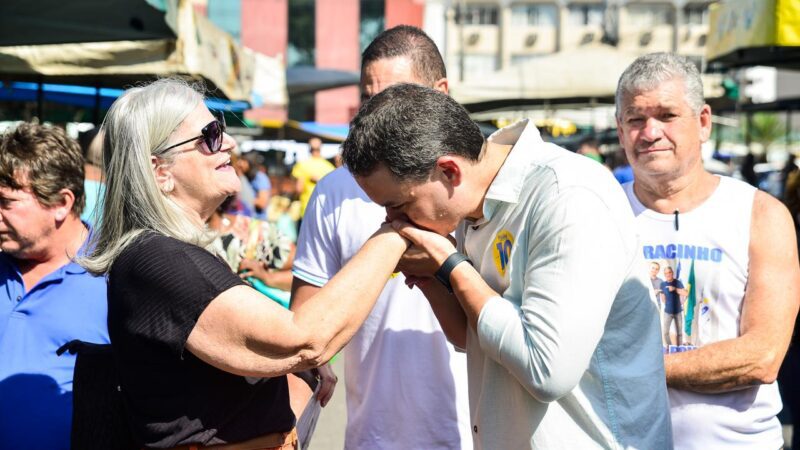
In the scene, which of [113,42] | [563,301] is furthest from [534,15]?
[563,301]

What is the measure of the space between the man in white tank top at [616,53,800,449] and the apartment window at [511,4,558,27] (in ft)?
199

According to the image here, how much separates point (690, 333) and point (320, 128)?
24.0 metres

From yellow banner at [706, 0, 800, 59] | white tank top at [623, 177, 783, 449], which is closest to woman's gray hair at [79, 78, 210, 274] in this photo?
white tank top at [623, 177, 783, 449]

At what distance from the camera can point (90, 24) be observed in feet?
17.0

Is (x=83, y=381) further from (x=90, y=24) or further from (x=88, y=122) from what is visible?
(x=88, y=122)

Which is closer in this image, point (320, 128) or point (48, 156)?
point (48, 156)

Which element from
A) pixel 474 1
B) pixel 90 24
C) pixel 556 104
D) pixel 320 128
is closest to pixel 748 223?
pixel 90 24

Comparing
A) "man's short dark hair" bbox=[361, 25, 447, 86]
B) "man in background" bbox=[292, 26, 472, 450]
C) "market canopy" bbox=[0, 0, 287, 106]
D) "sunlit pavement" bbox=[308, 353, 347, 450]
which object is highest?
"market canopy" bbox=[0, 0, 287, 106]

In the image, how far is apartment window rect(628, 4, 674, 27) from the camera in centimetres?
6306

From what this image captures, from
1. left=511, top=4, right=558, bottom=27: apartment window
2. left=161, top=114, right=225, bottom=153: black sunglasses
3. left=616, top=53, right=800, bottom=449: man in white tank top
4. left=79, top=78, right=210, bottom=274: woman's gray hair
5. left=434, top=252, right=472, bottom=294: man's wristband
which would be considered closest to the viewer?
left=434, top=252, right=472, bottom=294: man's wristband

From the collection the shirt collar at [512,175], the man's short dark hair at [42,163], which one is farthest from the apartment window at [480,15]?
the shirt collar at [512,175]

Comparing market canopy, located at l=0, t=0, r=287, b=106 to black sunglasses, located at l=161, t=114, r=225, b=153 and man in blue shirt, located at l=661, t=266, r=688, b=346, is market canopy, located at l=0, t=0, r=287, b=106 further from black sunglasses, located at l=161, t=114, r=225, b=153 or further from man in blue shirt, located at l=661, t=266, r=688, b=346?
→ man in blue shirt, located at l=661, t=266, r=688, b=346

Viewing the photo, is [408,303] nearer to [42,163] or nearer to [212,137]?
[212,137]

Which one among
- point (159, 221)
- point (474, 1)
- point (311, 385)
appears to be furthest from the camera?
point (474, 1)
